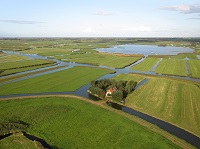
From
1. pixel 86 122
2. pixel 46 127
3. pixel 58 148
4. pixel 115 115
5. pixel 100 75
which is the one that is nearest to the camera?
pixel 58 148

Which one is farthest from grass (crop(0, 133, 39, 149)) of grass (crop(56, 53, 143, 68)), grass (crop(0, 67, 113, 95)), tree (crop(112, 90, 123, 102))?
grass (crop(56, 53, 143, 68))

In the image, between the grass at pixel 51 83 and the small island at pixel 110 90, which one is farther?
the grass at pixel 51 83

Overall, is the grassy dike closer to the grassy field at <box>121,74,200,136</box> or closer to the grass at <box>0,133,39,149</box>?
the grass at <box>0,133,39,149</box>

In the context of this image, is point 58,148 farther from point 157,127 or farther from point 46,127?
point 157,127

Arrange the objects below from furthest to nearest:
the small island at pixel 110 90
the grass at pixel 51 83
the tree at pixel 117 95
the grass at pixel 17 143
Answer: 1. the grass at pixel 51 83
2. the small island at pixel 110 90
3. the tree at pixel 117 95
4. the grass at pixel 17 143

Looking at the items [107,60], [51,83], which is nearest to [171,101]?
[51,83]

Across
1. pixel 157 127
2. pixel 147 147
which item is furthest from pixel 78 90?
pixel 147 147

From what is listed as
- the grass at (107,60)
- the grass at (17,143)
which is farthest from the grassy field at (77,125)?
the grass at (107,60)

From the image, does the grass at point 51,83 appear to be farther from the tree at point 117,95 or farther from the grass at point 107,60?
the grass at point 107,60
